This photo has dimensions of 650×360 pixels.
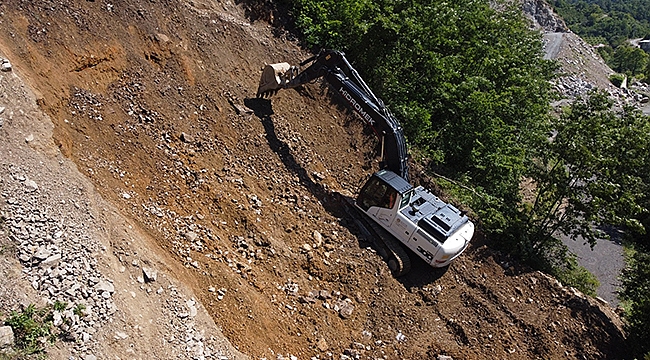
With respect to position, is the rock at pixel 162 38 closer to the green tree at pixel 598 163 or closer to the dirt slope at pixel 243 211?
the dirt slope at pixel 243 211

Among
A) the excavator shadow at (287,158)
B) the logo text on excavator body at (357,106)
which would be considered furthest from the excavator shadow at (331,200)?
the logo text on excavator body at (357,106)

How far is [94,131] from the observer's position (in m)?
10.1

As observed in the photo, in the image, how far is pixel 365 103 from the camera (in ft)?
36.4

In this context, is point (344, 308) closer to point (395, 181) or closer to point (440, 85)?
point (395, 181)

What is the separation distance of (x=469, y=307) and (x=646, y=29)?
163772mm

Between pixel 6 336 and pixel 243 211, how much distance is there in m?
5.40

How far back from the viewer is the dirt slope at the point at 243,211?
364 inches

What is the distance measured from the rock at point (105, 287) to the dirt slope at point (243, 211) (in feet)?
5.81

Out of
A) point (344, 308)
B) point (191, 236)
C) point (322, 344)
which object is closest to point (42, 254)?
point (191, 236)

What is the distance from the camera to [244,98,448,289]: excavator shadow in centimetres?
1113

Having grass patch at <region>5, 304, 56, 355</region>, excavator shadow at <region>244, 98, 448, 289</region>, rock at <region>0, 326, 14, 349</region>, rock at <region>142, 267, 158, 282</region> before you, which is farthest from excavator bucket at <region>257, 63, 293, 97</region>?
rock at <region>0, 326, 14, 349</region>

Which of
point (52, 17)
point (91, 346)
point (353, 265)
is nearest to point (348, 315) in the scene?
point (353, 265)

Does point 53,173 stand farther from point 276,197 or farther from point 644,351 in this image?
point 644,351

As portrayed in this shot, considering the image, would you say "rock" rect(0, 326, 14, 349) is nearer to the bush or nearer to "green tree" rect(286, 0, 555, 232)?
"green tree" rect(286, 0, 555, 232)
